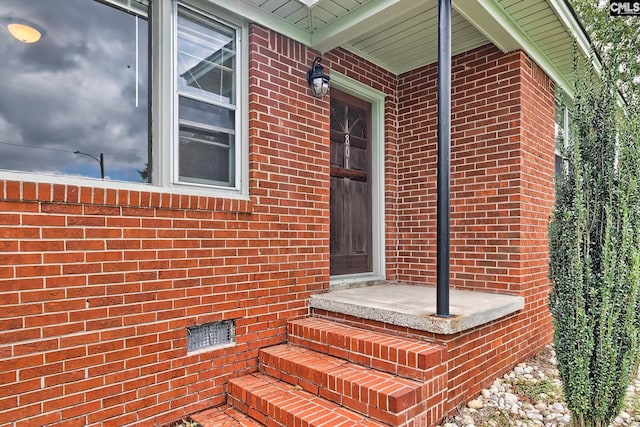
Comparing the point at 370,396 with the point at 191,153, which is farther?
the point at 191,153

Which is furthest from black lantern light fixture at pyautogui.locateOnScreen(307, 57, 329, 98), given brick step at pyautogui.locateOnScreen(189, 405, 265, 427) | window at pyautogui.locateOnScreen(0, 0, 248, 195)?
brick step at pyautogui.locateOnScreen(189, 405, 265, 427)

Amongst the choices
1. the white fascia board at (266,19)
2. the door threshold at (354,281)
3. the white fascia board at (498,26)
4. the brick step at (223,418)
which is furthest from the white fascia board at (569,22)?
the brick step at (223,418)

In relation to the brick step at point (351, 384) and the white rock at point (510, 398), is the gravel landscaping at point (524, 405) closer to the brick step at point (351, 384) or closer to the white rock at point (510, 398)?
the white rock at point (510, 398)

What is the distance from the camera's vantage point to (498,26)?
3.20 m

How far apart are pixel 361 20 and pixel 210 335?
2674 mm

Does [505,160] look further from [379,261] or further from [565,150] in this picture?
[379,261]

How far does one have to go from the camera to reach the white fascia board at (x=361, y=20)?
9.41 ft

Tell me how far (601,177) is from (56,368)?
3.32 metres

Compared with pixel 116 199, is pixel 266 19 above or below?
above

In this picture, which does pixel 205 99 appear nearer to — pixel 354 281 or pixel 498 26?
pixel 354 281

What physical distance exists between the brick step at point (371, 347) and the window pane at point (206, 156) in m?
1.34

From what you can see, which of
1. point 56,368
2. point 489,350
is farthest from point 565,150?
point 56,368

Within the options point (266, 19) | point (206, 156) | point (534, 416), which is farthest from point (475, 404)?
point (266, 19)

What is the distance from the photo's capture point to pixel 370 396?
2.21m
